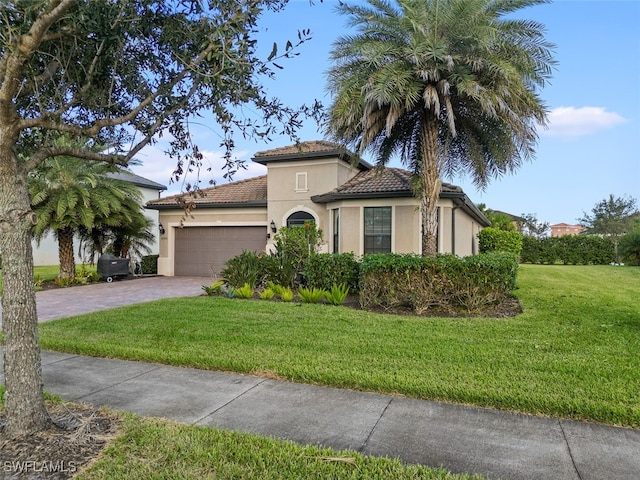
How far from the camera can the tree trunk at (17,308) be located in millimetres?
3414

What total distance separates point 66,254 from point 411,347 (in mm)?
15537

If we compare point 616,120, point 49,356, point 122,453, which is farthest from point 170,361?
point 616,120

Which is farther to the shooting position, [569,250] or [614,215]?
[614,215]

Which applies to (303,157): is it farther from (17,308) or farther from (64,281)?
(17,308)

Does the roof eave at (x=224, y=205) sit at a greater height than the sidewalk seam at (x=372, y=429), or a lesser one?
greater

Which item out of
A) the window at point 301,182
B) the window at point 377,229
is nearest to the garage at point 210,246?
the window at point 301,182

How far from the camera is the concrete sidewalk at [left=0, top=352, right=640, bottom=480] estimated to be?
3207 millimetres

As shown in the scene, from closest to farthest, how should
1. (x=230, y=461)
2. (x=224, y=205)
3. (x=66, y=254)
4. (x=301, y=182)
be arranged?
1. (x=230, y=461)
2. (x=66, y=254)
3. (x=301, y=182)
4. (x=224, y=205)

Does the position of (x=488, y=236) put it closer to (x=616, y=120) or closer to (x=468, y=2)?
(x=616, y=120)

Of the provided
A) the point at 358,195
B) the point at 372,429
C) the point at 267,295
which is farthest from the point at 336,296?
the point at 372,429

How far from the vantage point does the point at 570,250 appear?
28.2m

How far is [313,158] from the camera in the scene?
16953mm

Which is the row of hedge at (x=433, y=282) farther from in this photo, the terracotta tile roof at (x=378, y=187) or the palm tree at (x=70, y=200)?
the palm tree at (x=70, y=200)

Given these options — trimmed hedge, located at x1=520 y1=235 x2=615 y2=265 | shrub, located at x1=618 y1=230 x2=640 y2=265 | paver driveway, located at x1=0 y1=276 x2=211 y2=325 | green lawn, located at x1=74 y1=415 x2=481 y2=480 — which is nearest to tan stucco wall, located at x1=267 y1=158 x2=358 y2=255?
paver driveway, located at x1=0 y1=276 x2=211 y2=325
